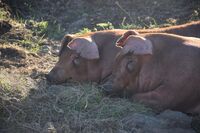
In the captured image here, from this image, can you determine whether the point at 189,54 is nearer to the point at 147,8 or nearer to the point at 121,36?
the point at 121,36

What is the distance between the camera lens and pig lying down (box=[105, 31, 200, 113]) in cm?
603

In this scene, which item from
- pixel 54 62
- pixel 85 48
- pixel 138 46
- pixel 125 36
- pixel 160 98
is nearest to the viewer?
pixel 160 98

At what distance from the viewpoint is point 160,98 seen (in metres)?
6.10

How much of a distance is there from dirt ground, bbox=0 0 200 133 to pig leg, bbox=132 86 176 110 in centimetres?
7

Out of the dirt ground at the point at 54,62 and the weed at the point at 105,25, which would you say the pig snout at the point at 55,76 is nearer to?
the dirt ground at the point at 54,62

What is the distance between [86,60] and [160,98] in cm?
127

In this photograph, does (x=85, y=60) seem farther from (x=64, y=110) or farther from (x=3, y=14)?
(x=3, y=14)

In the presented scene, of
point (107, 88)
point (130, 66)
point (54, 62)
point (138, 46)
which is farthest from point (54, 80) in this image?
point (138, 46)

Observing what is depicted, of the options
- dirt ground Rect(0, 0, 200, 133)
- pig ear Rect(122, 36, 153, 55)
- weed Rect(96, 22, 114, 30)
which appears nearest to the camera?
dirt ground Rect(0, 0, 200, 133)

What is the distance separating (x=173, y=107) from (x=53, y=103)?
1311mm

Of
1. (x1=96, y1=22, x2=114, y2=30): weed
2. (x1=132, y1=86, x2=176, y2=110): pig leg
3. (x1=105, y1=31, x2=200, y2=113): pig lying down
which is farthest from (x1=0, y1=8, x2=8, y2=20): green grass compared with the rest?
(x1=132, y1=86, x2=176, y2=110): pig leg

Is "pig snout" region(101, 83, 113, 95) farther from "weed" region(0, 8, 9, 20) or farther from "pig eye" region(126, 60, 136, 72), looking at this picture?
"weed" region(0, 8, 9, 20)

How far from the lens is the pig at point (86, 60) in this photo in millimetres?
6941

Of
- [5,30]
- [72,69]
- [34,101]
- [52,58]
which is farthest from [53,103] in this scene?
[5,30]
